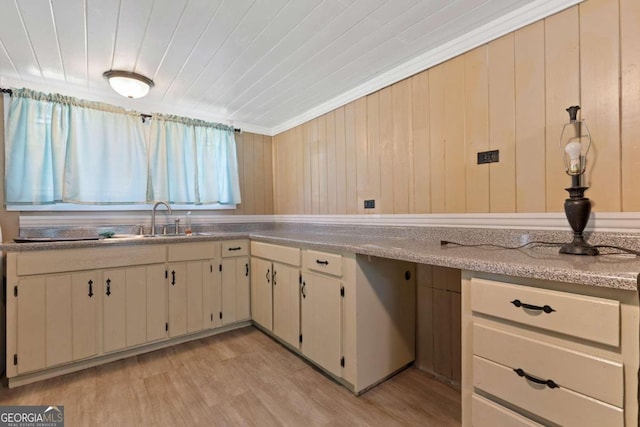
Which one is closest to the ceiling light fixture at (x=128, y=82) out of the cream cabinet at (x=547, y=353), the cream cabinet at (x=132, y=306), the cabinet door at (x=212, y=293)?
the cream cabinet at (x=132, y=306)

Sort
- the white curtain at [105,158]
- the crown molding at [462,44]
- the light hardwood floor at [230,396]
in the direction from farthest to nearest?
1. the white curtain at [105,158]
2. the light hardwood floor at [230,396]
3. the crown molding at [462,44]

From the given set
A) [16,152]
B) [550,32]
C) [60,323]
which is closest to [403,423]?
[550,32]

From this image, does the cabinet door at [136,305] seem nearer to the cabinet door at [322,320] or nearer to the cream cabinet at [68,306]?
the cream cabinet at [68,306]

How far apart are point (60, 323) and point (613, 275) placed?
301 cm

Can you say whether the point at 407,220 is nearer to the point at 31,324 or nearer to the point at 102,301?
the point at 102,301

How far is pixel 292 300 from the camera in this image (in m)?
2.35

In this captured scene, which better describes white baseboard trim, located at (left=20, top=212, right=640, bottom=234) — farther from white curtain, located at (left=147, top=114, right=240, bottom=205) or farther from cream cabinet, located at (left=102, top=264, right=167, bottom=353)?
cream cabinet, located at (left=102, top=264, right=167, bottom=353)

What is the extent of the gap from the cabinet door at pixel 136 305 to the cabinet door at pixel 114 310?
1.0 inches

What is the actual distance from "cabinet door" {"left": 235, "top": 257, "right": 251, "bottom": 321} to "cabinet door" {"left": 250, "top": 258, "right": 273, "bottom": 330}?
0.05 metres

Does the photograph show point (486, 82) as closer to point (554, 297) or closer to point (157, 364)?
point (554, 297)

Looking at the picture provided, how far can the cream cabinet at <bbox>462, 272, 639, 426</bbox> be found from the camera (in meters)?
0.91

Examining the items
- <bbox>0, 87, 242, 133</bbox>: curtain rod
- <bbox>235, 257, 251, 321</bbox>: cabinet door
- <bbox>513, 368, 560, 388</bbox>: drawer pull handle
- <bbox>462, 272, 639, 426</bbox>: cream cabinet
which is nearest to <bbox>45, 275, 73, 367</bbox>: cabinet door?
<bbox>235, 257, 251, 321</bbox>: cabinet door

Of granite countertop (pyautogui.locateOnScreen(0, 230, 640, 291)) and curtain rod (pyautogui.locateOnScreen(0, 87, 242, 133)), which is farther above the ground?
curtain rod (pyautogui.locateOnScreen(0, 87, 242, 133))

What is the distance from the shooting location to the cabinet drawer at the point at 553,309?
0.92 m
